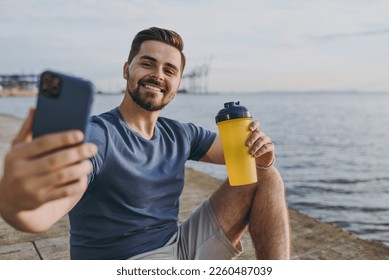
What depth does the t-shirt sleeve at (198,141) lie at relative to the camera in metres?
2.19

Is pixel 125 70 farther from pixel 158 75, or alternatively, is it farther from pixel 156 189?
pixel 156 189

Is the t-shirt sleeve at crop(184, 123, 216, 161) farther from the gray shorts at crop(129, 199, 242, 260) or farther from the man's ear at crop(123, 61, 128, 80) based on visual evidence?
the man's ear at crop(123, 61, 128, 80)

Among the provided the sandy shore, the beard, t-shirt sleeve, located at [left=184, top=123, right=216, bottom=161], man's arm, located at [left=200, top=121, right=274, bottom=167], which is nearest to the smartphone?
man's arm, located at [left=200, top=121, right=274, bottom=167]

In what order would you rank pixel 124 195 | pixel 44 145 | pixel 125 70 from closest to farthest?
1. pixel 44 145
2. pixel 124 195
3. pixel 125 70

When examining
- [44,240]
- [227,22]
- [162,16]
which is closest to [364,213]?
[227,22]

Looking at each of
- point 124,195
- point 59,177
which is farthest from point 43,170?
point 124,195

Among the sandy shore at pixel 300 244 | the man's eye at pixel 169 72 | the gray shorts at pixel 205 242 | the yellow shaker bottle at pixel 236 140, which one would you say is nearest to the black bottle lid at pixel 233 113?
the yellow shaker bottle at pixel 236 140

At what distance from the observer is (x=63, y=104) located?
34.9 inches

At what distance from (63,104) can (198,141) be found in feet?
4.51

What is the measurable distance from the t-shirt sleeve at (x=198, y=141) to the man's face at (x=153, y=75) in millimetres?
251

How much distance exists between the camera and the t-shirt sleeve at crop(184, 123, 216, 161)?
219 centimetres

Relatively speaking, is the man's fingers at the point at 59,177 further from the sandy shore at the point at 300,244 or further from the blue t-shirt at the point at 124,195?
the sandy shore at the point at 300,244

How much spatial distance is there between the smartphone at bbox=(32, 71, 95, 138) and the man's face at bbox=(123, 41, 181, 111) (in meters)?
1.05

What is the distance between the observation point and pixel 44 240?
9.30ft
